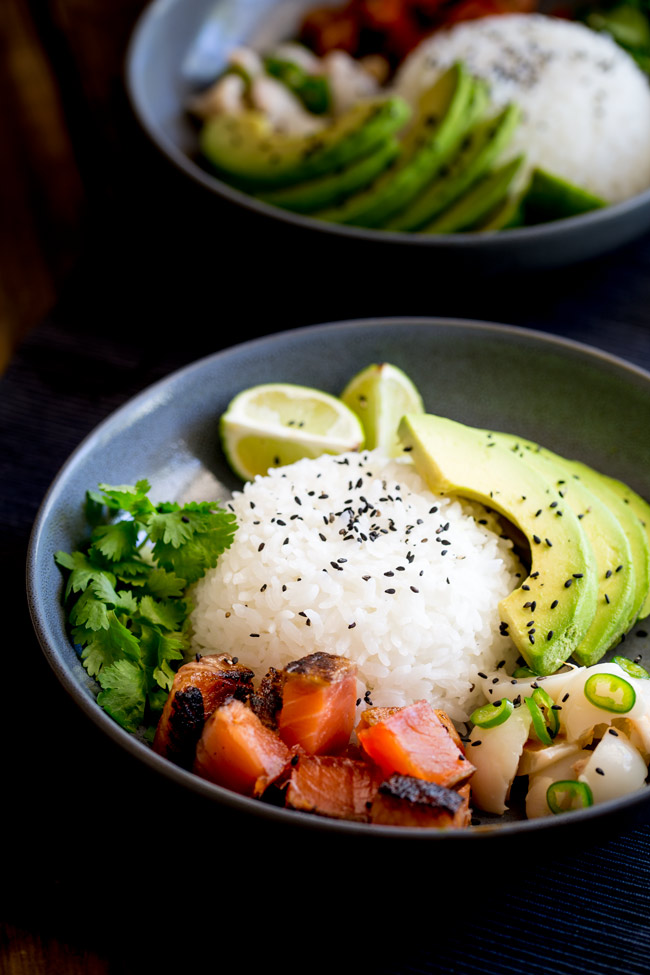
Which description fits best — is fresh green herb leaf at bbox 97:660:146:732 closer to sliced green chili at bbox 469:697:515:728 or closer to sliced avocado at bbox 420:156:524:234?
sliced green chili at bbox 469:697:515:728

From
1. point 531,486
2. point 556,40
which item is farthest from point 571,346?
point 556,40

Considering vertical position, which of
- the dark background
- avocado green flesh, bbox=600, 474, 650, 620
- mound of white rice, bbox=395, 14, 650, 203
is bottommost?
the dark background

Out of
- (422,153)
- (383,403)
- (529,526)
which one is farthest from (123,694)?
(422,153)

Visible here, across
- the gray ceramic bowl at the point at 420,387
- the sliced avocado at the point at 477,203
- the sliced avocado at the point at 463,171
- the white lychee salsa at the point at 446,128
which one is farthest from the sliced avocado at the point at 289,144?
the gray ceramic bowl at the point at 420,387

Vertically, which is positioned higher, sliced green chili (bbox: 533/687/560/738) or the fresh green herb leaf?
sliced green chili (bbox: 533/687/560/738)

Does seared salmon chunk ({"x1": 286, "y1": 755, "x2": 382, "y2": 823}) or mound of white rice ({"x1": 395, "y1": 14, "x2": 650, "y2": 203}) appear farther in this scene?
mound of white rice ({"x1": 395, "y1": 14, "x2": 650, "y2": 203})

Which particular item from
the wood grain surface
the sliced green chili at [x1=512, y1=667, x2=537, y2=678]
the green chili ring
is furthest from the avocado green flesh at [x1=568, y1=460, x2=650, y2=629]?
the wood grain surface

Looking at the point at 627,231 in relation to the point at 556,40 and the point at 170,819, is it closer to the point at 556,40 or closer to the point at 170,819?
the point at 556,40
